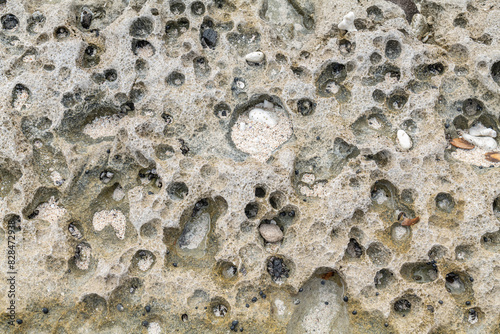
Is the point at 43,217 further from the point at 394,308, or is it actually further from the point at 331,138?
the point at 394,308

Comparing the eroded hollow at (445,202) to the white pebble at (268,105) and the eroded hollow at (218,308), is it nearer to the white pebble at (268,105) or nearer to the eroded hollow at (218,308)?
the white pebble at (268,105)

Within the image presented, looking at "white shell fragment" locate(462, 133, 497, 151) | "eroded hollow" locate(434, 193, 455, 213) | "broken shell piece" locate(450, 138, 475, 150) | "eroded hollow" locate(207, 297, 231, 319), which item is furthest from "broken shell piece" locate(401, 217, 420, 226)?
"eroded hollow" locate(207, 297, 231, 319)

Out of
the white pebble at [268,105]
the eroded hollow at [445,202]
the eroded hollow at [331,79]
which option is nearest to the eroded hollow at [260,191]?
the white pebble at [268,105]

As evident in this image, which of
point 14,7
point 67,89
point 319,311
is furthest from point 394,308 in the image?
point 14,7

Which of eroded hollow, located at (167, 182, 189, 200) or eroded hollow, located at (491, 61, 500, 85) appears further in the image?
eroded hollow, located at (491, 61, 500, 85)

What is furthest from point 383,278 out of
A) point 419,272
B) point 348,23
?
point 348,23

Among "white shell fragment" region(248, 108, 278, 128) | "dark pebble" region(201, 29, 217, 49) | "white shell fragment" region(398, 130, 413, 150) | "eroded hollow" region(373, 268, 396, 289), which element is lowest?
"eroded hollow" region(373, 268, 396, 289)

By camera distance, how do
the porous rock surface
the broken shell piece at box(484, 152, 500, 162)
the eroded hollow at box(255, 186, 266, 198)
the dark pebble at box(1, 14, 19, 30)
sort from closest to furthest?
the porous rock surface → the eroded hollow at box(255, 186, 266, 198) → the broken shell piece at box(484, 152, 500, 162) → the dark pebble at box(1, 14, 19, 30)

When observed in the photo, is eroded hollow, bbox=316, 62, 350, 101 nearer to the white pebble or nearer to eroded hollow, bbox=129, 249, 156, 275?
the white pebble
